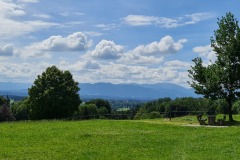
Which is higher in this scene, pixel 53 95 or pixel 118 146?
pixel 53 95

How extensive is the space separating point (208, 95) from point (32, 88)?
35546 millimetres

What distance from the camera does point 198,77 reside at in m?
40.9

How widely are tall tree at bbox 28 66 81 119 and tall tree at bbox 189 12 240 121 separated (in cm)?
2939

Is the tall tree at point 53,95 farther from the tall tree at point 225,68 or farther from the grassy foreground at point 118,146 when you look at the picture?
the grassy foreground at point 118,146

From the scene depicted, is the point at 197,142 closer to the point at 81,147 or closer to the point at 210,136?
the point at 210,136

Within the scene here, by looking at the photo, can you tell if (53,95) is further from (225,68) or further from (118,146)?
(118,146)

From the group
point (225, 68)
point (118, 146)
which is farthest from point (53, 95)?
point (118, 146)

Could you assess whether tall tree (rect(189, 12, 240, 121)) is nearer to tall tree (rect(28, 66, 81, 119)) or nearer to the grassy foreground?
the grassy foreground

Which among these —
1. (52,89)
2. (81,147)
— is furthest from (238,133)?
(52,89)

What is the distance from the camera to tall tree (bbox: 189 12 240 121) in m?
37.5

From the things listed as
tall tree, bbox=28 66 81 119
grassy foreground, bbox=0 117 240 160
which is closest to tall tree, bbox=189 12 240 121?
grassy foreground, bbox=0 117 240 160

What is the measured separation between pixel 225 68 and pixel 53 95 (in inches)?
1331

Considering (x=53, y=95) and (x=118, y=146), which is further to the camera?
(x=53, y=95)

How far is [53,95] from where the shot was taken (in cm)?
6334
